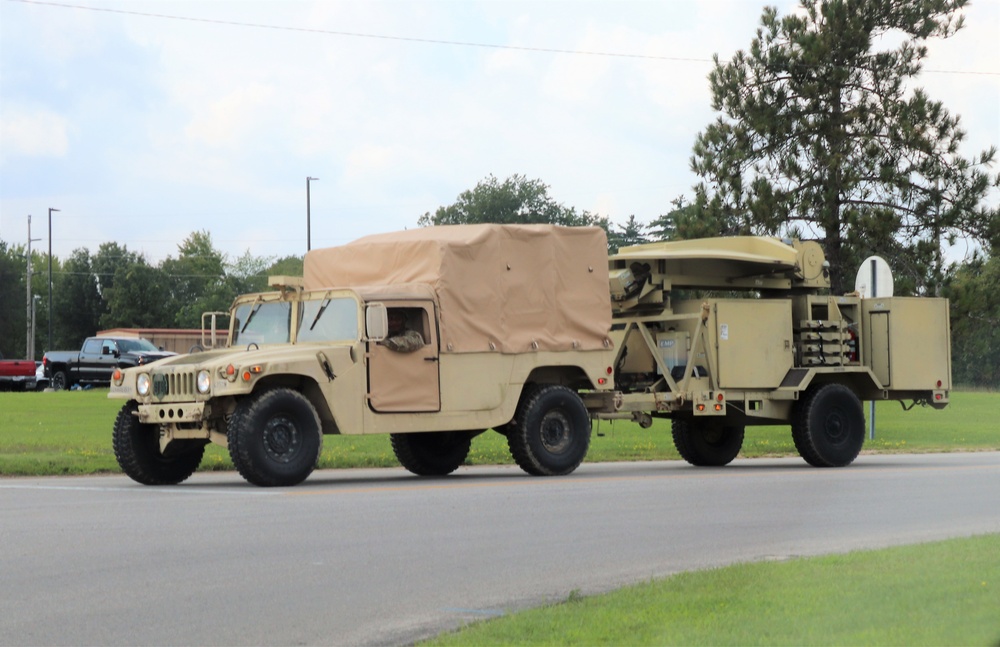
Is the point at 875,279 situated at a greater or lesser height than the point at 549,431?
greater

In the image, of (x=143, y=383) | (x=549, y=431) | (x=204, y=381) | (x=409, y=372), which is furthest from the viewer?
(x=549, y=431)

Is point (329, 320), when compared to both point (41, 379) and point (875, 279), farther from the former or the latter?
point (41, 379)

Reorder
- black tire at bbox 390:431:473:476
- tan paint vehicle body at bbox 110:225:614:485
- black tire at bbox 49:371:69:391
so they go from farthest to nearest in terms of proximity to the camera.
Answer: black tire at bbox 49:371:69:391
black tire at bbox 390:431:473:476
tan paint vehicle body at bbox 110:225:614:485

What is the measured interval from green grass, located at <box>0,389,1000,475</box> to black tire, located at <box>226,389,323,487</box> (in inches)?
165

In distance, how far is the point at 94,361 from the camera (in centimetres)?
5900

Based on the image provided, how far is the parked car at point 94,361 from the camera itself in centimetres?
5822

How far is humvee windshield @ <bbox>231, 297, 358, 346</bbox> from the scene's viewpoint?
17125 mm

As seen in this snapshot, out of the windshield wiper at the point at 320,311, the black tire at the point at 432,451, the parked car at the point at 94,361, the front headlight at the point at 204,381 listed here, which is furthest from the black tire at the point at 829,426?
the parked car at the point at 94,361

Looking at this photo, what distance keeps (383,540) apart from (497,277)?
7358 mm

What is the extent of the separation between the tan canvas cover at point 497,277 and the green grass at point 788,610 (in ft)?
28.5

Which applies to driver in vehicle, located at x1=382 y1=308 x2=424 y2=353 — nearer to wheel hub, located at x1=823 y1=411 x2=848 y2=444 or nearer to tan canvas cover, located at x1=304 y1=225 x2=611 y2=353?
tan canvas cover, located at x1=304 y1=225 x2=611 y2=353

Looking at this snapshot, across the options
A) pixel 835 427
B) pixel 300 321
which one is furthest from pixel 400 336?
pixel 835 427

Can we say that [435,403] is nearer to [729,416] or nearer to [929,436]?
[729,416]

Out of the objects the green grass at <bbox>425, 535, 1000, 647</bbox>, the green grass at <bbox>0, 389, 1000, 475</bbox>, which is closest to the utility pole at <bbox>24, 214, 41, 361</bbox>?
the green grass at <bbox>0, 389, 1000, 475</bbox>
